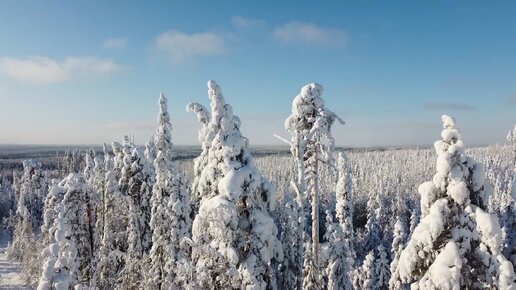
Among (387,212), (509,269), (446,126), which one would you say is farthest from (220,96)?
(387,212)

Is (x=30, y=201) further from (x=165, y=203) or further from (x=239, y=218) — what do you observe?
(x=239, y=218)

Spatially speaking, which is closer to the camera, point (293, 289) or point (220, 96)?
point (220, 96)

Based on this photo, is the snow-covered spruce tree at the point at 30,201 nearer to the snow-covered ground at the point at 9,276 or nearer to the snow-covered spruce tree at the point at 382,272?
the snow-covered ground at the point at 9,276

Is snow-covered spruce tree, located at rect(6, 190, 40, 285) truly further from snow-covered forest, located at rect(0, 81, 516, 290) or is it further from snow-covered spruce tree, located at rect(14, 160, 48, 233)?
snow-covered forest, located at rect(0, 81, 516, 290)

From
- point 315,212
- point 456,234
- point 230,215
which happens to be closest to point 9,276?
point 315,212

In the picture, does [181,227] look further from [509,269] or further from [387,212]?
[387,212]

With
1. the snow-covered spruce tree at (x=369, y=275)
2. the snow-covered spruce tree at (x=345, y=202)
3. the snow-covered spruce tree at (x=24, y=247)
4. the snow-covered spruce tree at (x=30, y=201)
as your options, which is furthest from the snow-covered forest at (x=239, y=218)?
the snow-covered spruce tree at (x=30, y=201)
